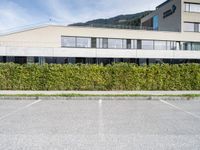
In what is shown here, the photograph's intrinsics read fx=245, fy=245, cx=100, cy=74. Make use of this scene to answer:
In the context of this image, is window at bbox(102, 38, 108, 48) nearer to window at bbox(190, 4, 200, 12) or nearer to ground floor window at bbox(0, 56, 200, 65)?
ground floor window at bbox(0, 56, 200, 65)

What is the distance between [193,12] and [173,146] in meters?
38.7

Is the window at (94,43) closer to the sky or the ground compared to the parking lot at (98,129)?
closer to the sky

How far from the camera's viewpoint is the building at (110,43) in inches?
1216

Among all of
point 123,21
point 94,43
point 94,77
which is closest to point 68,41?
point 94,43

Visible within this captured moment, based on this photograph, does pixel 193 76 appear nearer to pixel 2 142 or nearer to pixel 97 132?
pixel 97 132

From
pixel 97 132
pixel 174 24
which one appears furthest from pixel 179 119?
pixel 174 24

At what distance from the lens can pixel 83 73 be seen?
49.4 feet

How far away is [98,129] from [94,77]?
29.5ft

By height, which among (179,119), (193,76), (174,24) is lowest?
(179,119)

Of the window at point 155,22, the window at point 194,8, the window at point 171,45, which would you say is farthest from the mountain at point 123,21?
the window at point 194,8

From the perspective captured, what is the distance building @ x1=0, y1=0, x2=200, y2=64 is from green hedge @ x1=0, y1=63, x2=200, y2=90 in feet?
51.5

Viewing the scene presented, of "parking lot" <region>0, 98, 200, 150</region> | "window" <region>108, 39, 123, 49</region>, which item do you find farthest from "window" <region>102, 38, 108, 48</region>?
"parking lot" <region>0, 98, 200, 150</region>

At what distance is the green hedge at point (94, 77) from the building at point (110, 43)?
1569 cm

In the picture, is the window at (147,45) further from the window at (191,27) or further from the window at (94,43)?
the window at (94,43)
